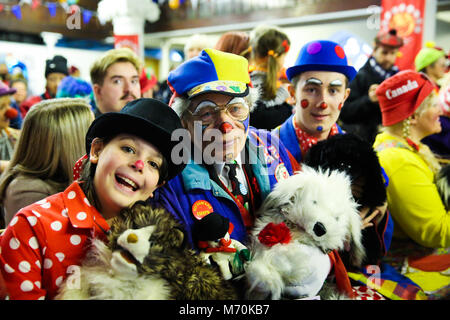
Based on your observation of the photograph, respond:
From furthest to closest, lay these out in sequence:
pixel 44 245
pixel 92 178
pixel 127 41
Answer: pixel 127 41 → pixel 92 178 → pixel 44 245

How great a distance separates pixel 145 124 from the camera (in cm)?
103

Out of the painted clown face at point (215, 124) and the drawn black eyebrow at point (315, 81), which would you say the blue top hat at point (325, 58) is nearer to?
the drawn black eyebrow at point (315, 81)

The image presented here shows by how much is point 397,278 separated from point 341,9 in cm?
580

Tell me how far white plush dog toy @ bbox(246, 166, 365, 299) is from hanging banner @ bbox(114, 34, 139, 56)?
5.08 ft

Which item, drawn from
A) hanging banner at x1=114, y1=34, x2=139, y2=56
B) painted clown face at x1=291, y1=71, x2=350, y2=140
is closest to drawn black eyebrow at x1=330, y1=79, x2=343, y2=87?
painted clown face at x1=291, y1=71, x2=350, y2=140

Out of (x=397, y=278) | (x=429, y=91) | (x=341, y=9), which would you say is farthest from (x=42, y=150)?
(x=341, y=9)

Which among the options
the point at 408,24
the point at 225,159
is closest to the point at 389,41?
the point at 408,24

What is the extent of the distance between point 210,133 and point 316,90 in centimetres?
65

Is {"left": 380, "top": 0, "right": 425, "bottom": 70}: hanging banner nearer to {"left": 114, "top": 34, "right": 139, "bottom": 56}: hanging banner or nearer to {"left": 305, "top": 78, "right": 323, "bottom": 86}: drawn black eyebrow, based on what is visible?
{"left": 114, "top": 34, "right": 139, "bottom": 56}: hanging banner

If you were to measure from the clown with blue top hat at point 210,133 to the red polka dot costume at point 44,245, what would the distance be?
8.8 inches

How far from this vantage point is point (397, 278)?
161 centimetres

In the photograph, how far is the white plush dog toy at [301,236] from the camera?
3.35ft

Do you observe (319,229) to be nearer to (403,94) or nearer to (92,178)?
(92,178)

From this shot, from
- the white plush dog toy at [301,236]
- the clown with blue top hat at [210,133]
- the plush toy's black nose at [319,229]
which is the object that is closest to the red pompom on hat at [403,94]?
the white plush dog toy at [301,236]
